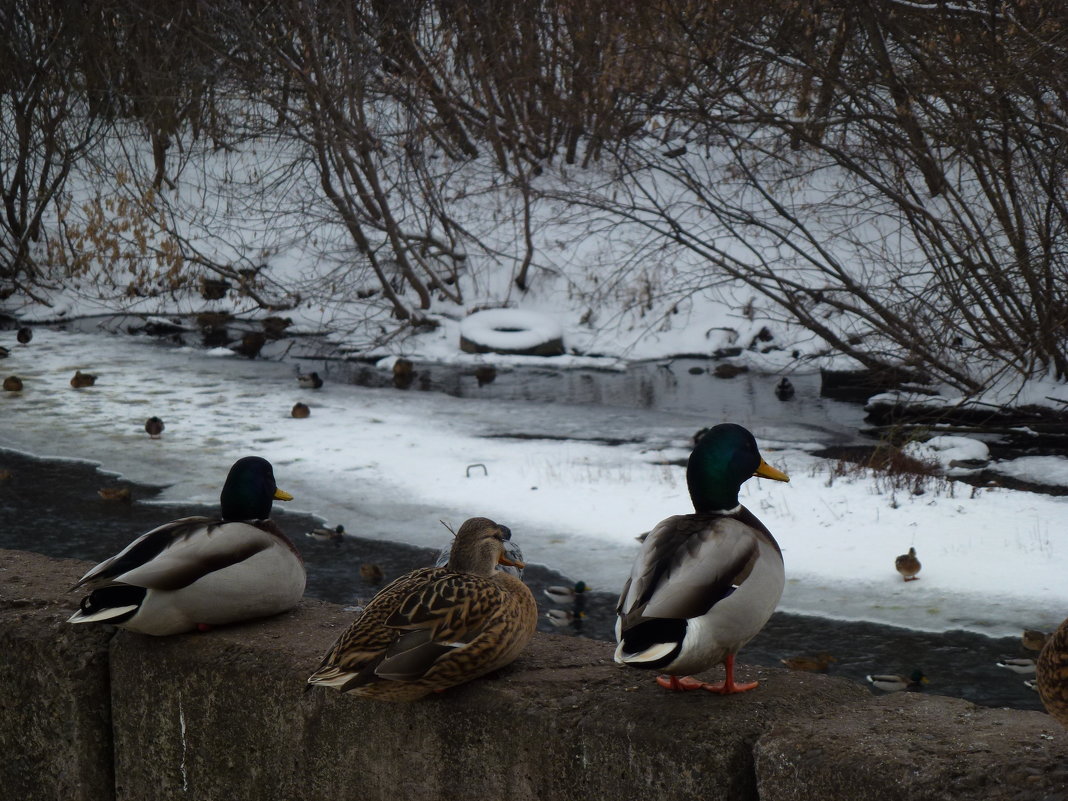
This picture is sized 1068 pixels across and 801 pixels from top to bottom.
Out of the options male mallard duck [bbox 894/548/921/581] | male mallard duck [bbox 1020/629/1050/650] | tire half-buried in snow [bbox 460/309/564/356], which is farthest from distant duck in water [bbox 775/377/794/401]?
male mallard duck [bbox 1020/629/1050/650]

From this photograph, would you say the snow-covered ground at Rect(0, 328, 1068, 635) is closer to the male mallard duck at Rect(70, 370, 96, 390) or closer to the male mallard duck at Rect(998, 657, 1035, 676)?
the male mallard duck at Rect(70, 370, 96, 390)

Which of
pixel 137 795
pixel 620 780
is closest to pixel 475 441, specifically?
pixel 137 795

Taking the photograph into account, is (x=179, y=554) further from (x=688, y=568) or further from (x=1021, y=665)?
(x=1021, y=665)

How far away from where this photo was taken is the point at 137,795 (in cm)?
295

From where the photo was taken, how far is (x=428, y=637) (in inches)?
94.1

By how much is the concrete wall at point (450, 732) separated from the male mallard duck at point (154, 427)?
6982 millimetres

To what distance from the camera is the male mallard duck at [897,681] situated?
500 centimetres

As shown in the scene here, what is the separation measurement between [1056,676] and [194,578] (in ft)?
6.11

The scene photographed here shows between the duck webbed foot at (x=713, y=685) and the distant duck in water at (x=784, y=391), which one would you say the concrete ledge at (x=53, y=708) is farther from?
the distant duck in water at (x=784, y=391)

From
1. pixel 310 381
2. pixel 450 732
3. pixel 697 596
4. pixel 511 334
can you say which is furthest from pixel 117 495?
pixel 511 334

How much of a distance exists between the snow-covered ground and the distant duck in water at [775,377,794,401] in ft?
4.59

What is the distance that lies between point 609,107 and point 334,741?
16.5m

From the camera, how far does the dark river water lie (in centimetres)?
537

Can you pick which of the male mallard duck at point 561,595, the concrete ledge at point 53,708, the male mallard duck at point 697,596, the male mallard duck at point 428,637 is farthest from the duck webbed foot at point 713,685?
the male mallard duck at point 561,595
